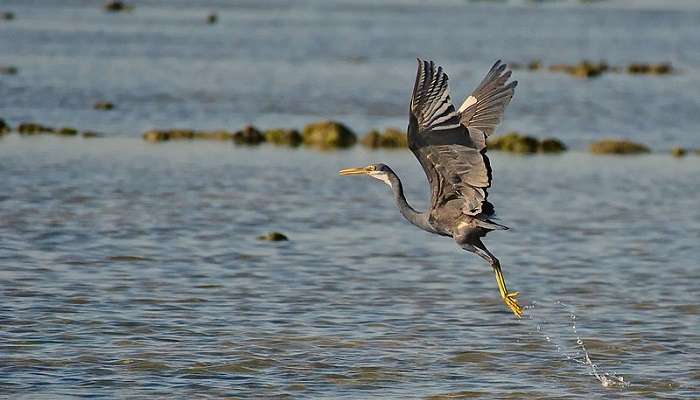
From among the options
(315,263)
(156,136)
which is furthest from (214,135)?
(315,263)

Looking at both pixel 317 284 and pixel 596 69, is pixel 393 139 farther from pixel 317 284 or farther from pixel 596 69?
pixel 596 69

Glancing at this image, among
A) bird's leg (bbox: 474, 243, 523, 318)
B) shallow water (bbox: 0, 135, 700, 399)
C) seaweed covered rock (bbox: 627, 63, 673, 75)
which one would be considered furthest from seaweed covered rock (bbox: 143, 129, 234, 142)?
seaweed covered rock (bbox: 627, 63, 673, 75)

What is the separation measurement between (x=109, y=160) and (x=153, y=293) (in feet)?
37.1

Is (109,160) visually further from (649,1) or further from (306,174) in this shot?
(649,1)

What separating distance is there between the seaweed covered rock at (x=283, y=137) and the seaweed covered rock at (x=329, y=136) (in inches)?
7.6

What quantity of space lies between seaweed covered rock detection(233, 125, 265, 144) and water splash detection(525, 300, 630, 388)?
15.2 m

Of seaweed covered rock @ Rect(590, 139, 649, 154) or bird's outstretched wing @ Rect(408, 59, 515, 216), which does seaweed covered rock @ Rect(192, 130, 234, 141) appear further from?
bird's outstretched wing @ Rect(408, 59, 515, 216)

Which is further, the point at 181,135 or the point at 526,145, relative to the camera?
the point at 181,135

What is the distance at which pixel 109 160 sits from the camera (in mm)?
26609

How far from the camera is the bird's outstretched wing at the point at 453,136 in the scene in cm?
1091

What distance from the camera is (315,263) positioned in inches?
701

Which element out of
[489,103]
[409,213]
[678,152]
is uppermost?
[489,103]

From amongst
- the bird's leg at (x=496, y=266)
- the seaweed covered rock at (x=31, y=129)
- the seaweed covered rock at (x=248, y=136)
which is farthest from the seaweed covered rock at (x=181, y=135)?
the bird's leg at (x=496, y=266)

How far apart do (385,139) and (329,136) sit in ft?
3.96
